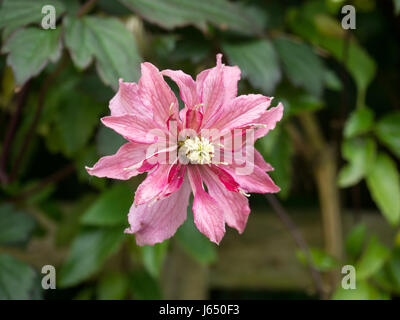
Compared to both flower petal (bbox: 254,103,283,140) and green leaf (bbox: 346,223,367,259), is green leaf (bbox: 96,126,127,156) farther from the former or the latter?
green leaf (bbox: 346,223,367,259)

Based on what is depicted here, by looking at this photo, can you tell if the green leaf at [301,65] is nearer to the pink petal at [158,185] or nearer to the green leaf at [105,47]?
the green leaf at [105,47]

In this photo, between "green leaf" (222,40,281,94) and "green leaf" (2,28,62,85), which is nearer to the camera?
"green leaf" (2,28,62,85)

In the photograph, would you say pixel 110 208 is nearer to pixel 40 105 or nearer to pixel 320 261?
pixel 40 105

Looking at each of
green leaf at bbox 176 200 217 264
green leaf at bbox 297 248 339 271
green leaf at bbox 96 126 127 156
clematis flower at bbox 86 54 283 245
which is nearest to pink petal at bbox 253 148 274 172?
clematis flower at bbox 86 54 283 245

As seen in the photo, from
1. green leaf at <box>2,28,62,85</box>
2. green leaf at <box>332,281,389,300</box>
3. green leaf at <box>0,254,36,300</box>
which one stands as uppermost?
green leaf at <box>2,28,62,85</box>

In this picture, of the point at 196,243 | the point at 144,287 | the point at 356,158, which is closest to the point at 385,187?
the point at 356,158

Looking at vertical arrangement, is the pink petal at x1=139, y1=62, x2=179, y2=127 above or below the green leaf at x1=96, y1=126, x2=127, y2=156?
below
